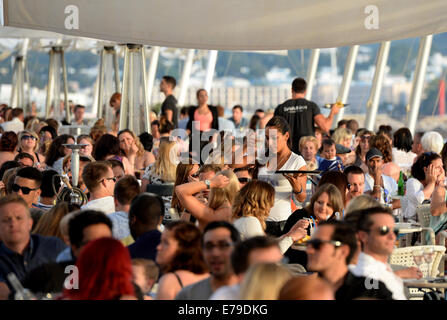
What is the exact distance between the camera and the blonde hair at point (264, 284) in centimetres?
307

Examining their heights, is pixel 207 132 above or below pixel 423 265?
above

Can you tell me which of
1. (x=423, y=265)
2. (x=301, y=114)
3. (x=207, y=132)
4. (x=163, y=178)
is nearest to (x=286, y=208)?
(x=423, y=265)

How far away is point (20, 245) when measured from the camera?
15.3 feet

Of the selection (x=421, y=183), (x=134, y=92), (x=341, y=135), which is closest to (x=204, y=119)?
(x=134, y=92)

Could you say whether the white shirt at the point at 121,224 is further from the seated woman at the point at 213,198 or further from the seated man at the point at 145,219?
the seated woman at the point at 213,198

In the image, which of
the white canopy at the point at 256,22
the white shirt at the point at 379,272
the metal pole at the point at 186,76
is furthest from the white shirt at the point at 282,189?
the metal pole at the point at 186,76

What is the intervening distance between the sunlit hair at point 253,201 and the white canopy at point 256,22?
2123 millimetres

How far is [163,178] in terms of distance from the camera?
8.40m

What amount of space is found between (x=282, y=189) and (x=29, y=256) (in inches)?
105

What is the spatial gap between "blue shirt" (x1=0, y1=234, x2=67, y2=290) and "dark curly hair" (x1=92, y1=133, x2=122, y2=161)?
4.18m

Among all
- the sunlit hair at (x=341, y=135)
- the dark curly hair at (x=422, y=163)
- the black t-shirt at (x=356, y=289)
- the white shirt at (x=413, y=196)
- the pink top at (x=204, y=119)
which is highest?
the pink top at (x=204, y=119)

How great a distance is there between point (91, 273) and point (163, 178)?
507 centimetres
